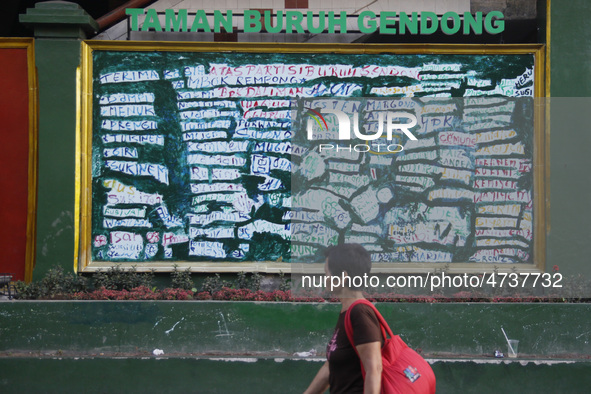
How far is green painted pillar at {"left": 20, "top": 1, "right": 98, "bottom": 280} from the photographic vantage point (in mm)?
7887

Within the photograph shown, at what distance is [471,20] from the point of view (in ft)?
27.2

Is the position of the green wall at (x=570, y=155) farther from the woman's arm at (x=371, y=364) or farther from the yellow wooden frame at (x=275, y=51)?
the woman's arm at (x=371, y=364)

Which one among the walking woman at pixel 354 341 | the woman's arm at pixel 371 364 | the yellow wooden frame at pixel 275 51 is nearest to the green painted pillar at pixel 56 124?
the yellow wooden frame at pixel 275 51

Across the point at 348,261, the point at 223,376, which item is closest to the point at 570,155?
the point at 223,376

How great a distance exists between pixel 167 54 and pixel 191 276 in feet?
9.49

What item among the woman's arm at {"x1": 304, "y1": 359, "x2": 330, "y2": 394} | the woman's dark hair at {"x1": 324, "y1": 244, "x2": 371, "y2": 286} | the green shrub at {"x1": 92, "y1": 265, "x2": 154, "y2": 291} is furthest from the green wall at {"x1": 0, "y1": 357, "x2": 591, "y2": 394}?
the woman's dark hair at {"x1": 324, "y1": 244, "x2": 371, "y2": 286}

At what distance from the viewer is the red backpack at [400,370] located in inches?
123

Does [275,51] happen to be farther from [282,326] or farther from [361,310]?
[361,310]

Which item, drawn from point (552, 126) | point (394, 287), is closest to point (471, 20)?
point (552, 126)

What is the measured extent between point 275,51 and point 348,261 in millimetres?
5345

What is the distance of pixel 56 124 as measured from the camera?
26.1 ft

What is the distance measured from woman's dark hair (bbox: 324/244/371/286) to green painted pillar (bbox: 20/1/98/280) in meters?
5.30

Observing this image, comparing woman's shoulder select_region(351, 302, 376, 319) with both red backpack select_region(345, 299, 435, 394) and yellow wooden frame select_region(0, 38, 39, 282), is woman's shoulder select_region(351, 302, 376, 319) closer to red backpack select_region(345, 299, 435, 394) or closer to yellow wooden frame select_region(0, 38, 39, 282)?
red backpack select_region(345, 299, 435, 394)

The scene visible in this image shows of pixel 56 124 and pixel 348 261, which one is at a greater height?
pixel 56 124
